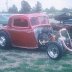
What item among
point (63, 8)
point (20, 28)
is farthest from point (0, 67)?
point (63, 8)

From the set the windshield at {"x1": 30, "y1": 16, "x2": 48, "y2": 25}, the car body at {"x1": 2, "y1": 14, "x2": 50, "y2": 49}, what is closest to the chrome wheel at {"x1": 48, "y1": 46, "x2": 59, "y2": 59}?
the car body at {"x1": 2, "y1": 14, "x2": 50, "y2": 49}

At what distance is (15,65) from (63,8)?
2804cm

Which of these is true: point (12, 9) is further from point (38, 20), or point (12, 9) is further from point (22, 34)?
point (22, 34)

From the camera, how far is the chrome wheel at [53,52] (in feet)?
28.0

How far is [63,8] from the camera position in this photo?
1390 inches

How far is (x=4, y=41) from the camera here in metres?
10.4

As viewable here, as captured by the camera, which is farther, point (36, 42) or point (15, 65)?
point (36, 42)

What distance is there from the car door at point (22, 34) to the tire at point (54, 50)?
1068mm

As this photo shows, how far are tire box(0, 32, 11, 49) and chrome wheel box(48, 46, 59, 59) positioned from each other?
2228 mm

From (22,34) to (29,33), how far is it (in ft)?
1.30

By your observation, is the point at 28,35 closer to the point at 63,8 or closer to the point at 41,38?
the point at 41,38

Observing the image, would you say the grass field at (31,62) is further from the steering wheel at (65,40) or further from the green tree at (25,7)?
the green tree at (25,7)

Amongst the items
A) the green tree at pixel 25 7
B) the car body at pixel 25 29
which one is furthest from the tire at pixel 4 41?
the green tree at pixel 25 7

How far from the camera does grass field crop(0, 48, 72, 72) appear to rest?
7.57m
